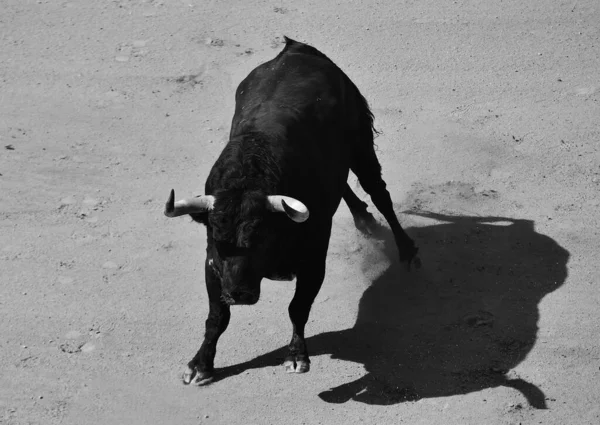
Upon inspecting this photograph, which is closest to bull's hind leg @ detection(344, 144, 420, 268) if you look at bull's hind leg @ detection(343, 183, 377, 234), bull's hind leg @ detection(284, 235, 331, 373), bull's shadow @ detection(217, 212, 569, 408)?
bull's shadow @ detection(217, 212, 569, 408)

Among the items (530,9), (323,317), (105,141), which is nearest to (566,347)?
(323,317)

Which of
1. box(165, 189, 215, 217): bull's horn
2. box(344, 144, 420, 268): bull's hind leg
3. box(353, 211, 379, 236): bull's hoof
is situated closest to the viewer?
box(165, 189, 215, 217): bull's horn

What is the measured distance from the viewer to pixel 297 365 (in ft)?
29.0

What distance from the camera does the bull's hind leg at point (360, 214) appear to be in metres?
10.6

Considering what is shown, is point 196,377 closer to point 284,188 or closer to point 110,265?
point 284,188

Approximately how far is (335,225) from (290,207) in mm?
2958

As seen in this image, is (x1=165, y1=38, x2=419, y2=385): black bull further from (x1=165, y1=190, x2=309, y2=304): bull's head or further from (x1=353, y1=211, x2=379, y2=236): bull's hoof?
(x1=353, y1=211, x2=379, y2=236): bull's hoof

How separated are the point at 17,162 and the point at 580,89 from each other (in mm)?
6234

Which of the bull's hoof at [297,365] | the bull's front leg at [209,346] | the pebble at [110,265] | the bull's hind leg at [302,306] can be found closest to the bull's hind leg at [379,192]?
the bull's hind leg at [302,306]

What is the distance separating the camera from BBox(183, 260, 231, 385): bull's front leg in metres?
8.70

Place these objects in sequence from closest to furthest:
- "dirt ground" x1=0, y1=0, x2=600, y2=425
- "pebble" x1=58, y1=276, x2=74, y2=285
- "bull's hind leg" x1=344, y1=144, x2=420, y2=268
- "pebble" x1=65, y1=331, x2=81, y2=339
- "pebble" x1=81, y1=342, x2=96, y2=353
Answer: "dirt ground" x1=0, y1=0, x2=600, y2=425 < "pebble" x1=81, y1=342, x2=96, y2=353 < "pebble" x1=65, y1=331, x2=81, y2=339 < "pebble" x1=58, y1=276, x2=74, y2=285 < "bull's hind leg" x1=344, y1=144, x2=420, y2=268

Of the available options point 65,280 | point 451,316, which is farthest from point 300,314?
point 65,280

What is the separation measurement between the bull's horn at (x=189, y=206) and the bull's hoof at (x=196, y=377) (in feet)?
4.62

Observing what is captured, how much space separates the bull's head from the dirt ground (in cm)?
103
